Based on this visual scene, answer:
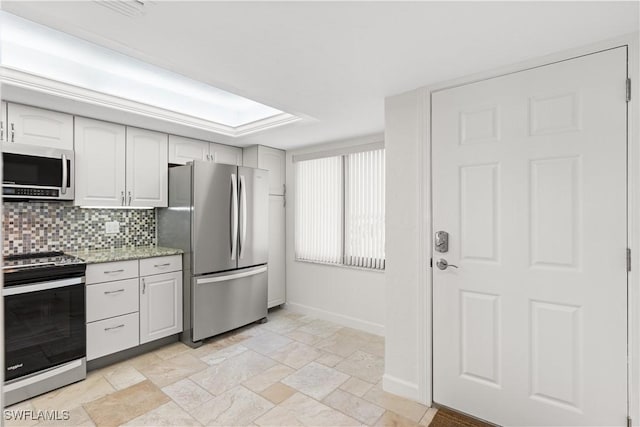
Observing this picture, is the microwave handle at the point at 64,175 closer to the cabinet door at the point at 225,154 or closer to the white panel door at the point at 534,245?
the cabinet door at the point at 225,154

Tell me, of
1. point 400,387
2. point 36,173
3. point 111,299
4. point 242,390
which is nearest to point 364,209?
point 400,387

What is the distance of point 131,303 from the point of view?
306cm

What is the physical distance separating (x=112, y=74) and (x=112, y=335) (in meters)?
2.19

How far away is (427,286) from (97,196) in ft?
9.60

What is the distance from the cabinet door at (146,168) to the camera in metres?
3.35

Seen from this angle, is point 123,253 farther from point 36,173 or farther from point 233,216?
point 233,216

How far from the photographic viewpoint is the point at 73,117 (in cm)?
297

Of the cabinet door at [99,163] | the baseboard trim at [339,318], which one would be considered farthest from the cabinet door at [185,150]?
the baseboard trim at [339,318]

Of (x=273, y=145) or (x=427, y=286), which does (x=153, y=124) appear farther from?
(x=427, y=286)

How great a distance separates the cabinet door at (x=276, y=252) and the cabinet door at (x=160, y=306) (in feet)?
3.90

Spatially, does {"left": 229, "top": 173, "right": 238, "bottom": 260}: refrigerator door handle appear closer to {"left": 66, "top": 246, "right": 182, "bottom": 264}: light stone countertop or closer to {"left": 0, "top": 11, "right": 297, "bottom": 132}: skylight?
{"left": 66, "top": 246, "right": 182, "bottom": 264}: light stone countertop

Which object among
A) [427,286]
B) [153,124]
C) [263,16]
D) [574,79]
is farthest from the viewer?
[153,124]

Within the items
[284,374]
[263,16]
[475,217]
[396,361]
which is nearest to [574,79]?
[475,217]

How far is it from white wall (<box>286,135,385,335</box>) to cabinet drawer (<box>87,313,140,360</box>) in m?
1.92
